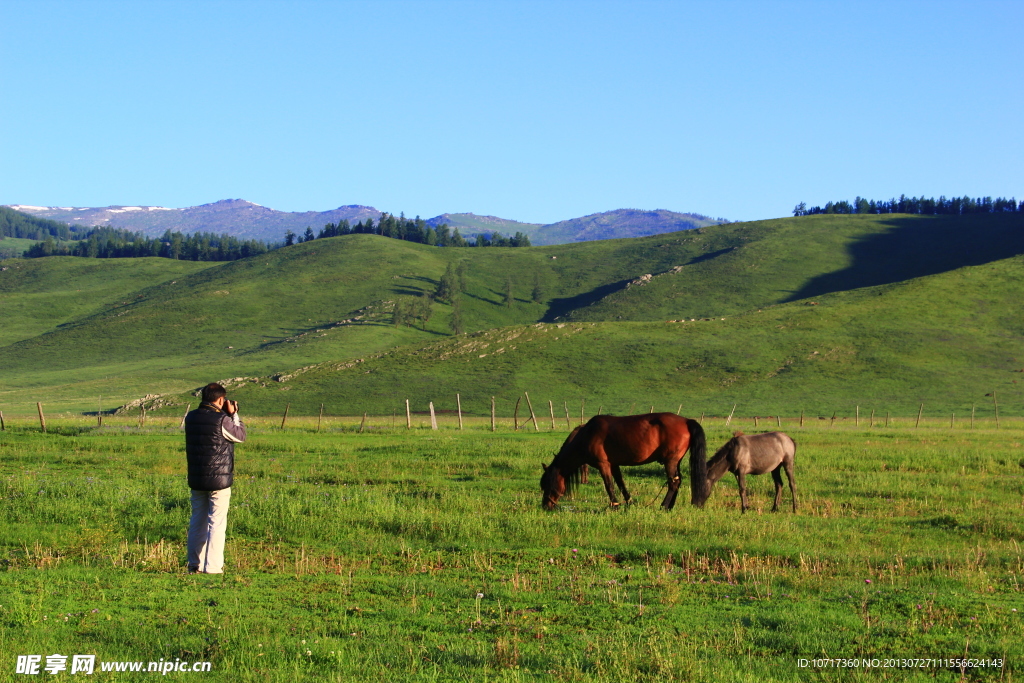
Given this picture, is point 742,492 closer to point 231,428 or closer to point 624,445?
point 624,445

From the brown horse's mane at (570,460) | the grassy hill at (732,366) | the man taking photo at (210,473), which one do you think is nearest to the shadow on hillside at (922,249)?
the grassy hill at (732,366)

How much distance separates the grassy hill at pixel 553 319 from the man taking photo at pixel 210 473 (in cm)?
6428

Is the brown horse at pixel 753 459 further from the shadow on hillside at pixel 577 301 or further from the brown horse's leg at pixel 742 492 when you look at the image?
the shadow on hillside at pixel 577 301

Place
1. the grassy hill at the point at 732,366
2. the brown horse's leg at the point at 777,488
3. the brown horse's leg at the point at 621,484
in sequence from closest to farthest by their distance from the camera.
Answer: the brown horse's leg at the point at 621,484 → the brown horse's leg at the point at 777,488 → the grassy hill at the point at 732,366

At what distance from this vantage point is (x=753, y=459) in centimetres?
1806

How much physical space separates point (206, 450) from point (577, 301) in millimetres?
155799

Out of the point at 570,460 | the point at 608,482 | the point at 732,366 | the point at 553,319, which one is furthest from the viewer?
the point at 553,319

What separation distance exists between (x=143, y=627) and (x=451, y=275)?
6180 inches

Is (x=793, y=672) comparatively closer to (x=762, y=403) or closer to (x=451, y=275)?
(x=762, y=403)

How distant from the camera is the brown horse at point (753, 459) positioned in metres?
17.7

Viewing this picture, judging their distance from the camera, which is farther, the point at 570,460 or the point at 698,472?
the point at 570,460

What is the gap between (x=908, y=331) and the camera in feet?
315

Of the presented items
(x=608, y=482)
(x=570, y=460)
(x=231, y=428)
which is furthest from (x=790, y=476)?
(x=231, y=428)

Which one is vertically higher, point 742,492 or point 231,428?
point 231,428
